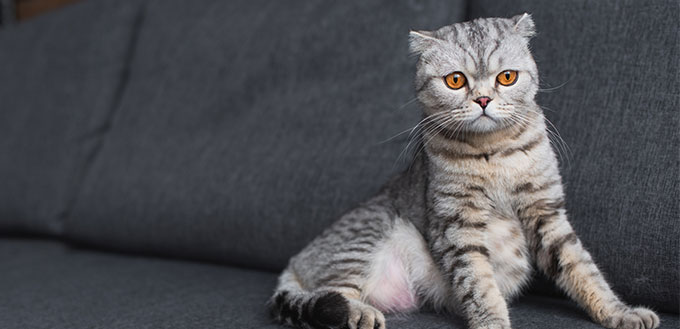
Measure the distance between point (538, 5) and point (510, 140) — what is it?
337mm

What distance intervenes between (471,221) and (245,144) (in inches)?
29.8

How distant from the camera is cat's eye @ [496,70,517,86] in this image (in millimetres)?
1001

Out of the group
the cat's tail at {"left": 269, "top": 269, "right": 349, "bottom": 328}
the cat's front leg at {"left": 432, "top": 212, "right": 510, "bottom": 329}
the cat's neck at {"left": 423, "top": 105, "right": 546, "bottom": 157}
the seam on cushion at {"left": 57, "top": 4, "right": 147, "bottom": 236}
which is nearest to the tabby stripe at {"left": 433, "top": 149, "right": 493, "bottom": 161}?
the cat's neck at {"left": 423, "top": 105, "right": 546, "bottom": 157}

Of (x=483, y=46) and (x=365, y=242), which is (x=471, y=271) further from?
(x=483, y=46)

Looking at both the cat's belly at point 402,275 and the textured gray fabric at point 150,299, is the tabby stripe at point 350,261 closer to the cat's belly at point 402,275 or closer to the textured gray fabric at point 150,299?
the cat's belly at point 402,275

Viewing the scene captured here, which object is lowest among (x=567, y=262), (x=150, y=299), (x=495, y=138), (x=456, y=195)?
(x=150, y=299)

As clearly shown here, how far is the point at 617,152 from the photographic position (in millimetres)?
1092

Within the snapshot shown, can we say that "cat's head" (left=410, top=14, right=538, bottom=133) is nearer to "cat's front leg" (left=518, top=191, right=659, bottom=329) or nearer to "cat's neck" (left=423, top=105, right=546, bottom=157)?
"cat's neck" (left=423, top=105, right=546, bottom=157)

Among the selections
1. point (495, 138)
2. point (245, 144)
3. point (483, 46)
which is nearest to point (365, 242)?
point (495, 138)

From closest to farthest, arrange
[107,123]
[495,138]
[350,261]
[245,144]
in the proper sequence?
[495,138], [350,261], [245,144], [107,123]

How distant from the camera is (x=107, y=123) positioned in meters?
2.16

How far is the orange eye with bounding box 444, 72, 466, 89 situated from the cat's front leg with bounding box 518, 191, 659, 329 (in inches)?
9.5

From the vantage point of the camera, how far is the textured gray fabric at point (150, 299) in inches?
42.6

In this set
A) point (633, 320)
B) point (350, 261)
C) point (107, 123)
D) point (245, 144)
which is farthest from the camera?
point (107, 123)
